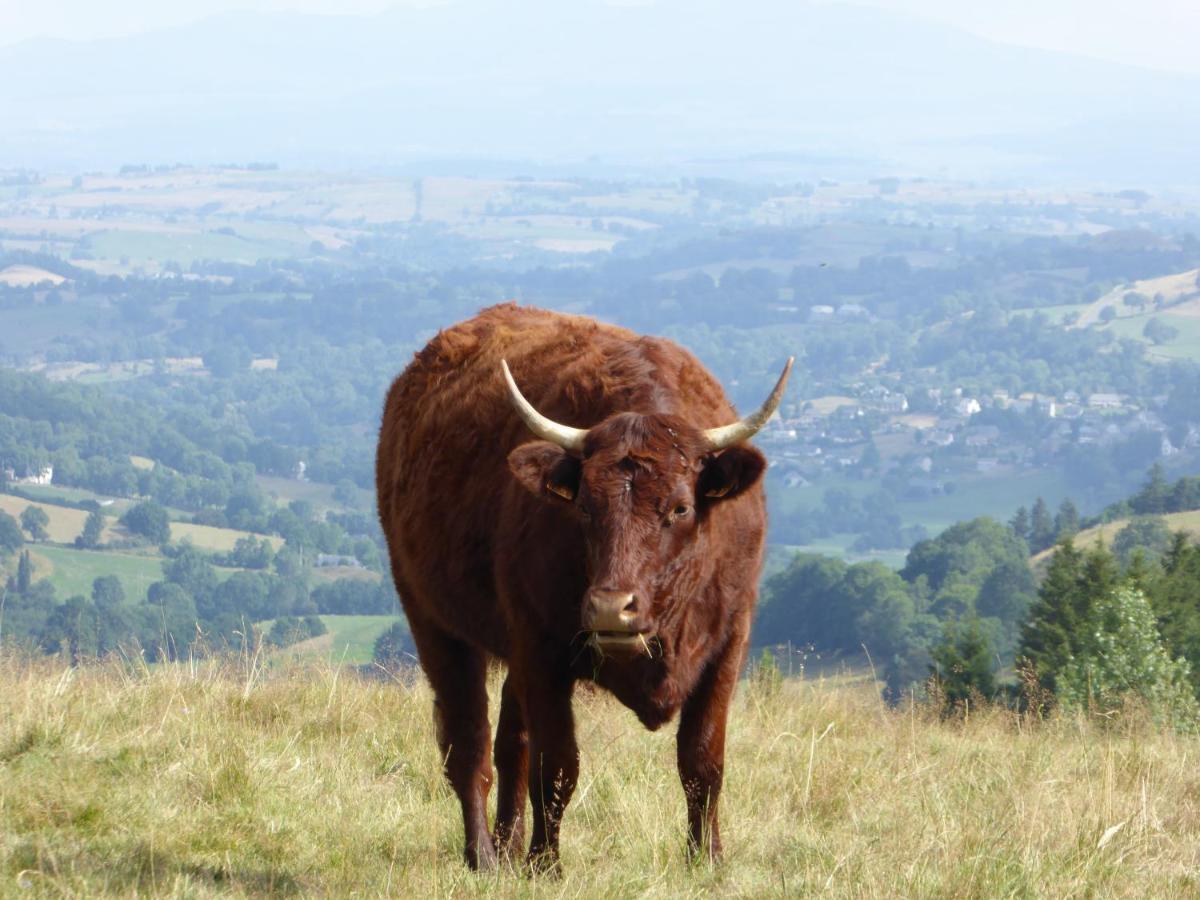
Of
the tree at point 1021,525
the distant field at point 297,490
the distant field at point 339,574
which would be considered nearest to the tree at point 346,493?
the distant field at point 297,490

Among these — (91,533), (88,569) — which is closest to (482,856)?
(88,569)

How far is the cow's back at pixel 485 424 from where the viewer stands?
266 inches

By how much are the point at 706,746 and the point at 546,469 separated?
147 cm

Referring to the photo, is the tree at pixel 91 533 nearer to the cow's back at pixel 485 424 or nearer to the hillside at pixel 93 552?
the hillside at pixel 93 552

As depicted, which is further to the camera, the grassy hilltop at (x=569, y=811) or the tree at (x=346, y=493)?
the tree at (x=346, y=493)

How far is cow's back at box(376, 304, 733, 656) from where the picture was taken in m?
6.75

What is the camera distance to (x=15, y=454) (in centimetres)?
14738

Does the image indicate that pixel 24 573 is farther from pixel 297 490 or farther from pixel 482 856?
pixel 482 856

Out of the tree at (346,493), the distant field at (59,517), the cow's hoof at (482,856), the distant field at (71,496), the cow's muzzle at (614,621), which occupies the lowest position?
the tree at (346,493)

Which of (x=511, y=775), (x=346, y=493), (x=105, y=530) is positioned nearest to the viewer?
(x=511, y=775)

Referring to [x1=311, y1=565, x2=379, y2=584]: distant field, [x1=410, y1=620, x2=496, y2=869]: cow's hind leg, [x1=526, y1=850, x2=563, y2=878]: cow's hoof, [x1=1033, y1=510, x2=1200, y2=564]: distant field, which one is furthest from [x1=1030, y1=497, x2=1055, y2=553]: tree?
[x1=526, y1=850, x2=563, y2=878]: cow's hoof

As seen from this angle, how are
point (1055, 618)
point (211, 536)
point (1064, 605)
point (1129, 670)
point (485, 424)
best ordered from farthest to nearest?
1. point (211, 536)
2. point (1055, 618)
3. point (1064, 605)
4. point (1129, 670)
5. point (485, 424)

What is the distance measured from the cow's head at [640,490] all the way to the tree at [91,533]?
11167 centimetres

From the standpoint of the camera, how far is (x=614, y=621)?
5660 millimetres
